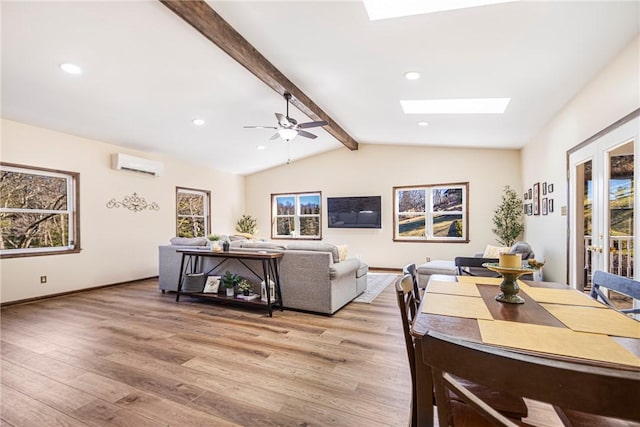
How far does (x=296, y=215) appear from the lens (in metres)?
8.32

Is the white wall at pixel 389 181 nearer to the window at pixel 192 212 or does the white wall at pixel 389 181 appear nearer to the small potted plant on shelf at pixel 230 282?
the window at pixel 192 212

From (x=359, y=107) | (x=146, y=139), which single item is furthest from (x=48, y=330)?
(x=359, y=107)

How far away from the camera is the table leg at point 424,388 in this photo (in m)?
0.79

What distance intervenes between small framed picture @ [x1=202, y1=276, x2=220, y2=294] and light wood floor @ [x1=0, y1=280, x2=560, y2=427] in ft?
1.35

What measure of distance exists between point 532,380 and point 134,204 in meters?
6.63

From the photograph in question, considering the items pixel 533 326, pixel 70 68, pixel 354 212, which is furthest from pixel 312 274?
pixel 354 212

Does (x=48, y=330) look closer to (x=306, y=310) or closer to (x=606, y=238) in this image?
(x=306, y=310)

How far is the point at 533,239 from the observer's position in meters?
5.28

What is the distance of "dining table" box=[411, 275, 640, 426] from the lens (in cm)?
88

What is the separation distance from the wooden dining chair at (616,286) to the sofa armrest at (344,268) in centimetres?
242

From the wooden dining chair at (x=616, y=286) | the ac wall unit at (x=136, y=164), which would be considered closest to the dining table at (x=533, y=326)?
the wooden dining chair at (x=616, y=286)

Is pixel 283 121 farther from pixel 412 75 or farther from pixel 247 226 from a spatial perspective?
pixel 247 226

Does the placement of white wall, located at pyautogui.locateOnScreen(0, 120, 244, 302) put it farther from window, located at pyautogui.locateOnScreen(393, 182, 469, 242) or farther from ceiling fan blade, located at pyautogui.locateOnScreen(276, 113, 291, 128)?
window, located at pyautogui.locateOnScreen(393, 182, 469, 242)

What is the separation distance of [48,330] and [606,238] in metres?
5.79
